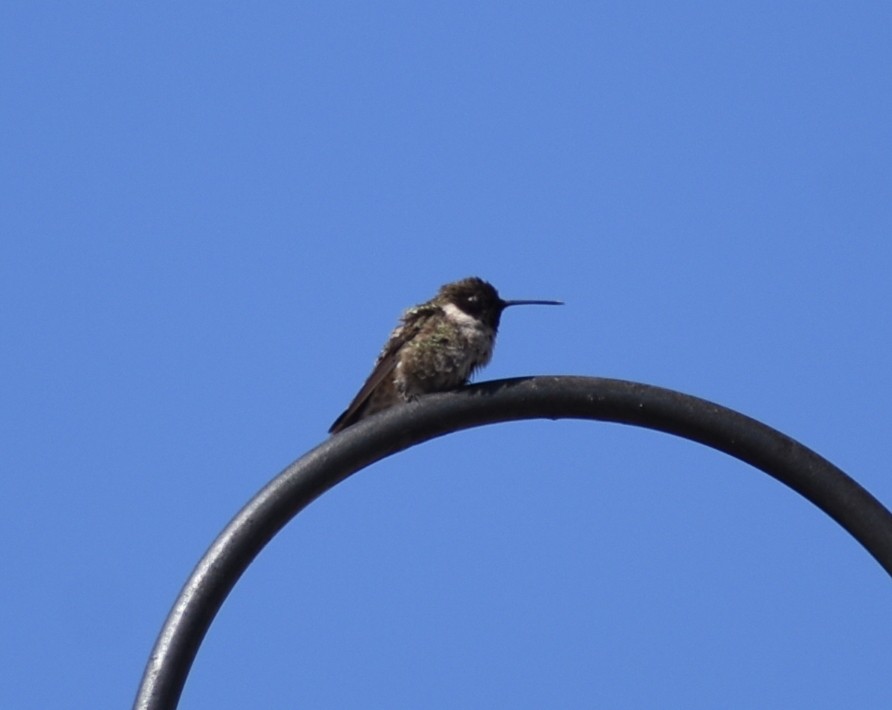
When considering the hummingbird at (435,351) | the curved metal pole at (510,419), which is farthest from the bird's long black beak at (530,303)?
the curved metal pole at (510,419)

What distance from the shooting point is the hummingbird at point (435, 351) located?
20.6ft

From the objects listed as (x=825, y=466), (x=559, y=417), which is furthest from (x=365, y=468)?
(x=825, y=466)

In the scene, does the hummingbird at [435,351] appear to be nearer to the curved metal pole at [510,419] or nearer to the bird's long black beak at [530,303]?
the bird's long black beak at [530,303]

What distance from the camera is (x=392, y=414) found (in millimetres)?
4348

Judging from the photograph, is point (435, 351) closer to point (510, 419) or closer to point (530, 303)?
point (530, 303)

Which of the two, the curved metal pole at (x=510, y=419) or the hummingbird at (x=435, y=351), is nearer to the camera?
the curved metal pole at (x=510, y=419)

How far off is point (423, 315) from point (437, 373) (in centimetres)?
43

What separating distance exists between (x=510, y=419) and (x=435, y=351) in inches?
72.2

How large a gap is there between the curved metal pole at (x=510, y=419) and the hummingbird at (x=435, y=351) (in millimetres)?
1687

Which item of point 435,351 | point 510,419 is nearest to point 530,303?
point 435,351

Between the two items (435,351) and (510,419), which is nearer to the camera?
(510,419)

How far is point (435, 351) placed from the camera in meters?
6.27

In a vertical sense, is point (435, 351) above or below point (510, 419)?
above

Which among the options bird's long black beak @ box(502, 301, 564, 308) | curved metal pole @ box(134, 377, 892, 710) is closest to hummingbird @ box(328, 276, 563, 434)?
bird's long black beak @ box(502, 301, 564, 308)
